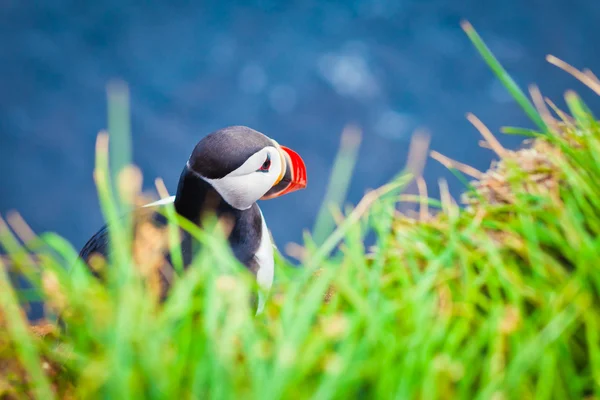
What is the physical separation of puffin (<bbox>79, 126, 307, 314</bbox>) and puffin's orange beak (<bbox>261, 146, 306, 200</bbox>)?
0.17ft

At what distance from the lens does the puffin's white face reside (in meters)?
2.19

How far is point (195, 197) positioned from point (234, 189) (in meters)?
0.15

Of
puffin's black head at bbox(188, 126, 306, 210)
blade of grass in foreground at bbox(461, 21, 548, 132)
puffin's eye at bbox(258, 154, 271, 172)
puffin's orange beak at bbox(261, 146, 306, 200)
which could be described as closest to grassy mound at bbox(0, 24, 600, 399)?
blade of grass in foreground at bbox(461, 21, 548, 132)

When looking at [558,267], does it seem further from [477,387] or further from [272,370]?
[272,370]

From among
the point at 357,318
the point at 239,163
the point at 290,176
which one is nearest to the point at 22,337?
the point at 357,318

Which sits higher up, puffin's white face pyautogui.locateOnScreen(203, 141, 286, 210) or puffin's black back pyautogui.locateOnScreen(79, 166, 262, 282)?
puffin's white face pyautogui.locateOnScreen(203, 141, 286, 210)

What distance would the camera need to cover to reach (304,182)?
2.58 m

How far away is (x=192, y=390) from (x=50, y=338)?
583 millimetres

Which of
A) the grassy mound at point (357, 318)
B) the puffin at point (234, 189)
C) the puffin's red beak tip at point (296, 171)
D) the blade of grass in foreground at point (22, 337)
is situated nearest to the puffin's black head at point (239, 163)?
the puffin at point (234, 189)

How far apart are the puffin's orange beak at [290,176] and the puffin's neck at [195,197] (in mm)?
327

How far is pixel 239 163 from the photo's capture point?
7.07 ft

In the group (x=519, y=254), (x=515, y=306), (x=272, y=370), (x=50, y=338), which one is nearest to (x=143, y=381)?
(x=272, y=370)

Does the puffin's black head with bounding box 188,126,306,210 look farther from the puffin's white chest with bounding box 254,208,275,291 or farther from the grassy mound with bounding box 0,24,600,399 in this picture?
the grassy mound with bounding box 0,24,600,399

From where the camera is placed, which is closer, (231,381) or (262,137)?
(231,381)
